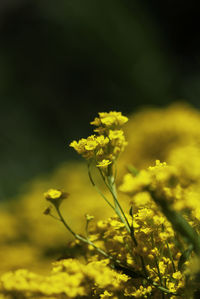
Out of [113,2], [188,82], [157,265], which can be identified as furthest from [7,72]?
[157,265]

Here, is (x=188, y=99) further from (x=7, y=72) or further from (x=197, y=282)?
(x=197, y=282)

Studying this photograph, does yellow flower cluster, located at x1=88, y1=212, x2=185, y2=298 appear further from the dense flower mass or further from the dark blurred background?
the dark blurred background

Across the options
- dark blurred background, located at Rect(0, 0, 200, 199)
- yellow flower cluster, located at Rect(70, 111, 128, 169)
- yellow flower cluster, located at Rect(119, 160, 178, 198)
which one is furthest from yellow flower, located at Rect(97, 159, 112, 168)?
dark blurred background, located at Rect(0, 0, 200, 199)

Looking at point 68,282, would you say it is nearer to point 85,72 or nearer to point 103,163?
point 103,163

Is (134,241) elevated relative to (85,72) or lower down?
lower down

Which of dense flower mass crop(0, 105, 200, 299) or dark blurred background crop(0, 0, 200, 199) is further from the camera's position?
dark blurred background crop(0, 0, 200, 199)

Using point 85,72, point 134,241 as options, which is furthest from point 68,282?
point 85,72

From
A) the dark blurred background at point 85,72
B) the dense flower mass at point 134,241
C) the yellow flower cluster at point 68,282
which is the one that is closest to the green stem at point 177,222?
the dense flower mass at point 134,241

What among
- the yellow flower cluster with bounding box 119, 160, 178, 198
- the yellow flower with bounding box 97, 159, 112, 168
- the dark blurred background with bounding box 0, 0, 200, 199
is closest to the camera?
the yellow flower cluster with bounding box 119, 160, 178, 198
